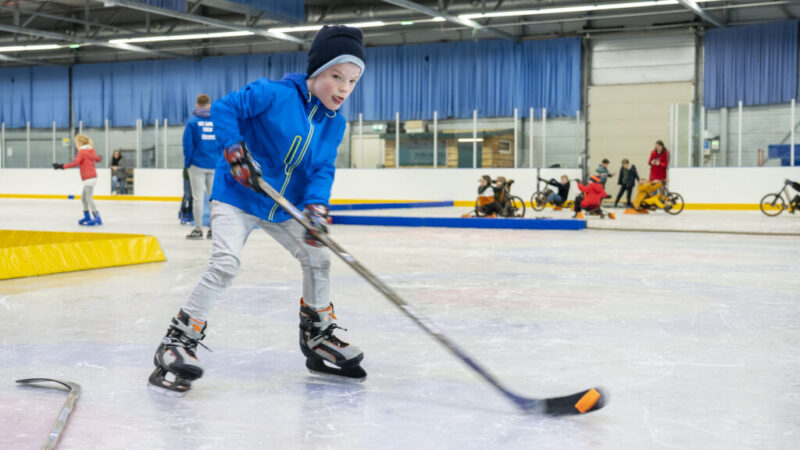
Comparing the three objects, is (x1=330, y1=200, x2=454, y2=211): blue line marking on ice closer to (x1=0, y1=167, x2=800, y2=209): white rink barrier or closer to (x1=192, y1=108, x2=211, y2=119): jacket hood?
(x1=0, y1=167, x2=800, y2=209): white rink barrier

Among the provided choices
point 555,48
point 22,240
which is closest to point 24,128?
point 555,48

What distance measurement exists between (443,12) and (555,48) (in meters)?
4.42

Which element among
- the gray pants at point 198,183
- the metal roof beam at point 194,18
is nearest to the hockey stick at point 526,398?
the gray pants at point 198,183

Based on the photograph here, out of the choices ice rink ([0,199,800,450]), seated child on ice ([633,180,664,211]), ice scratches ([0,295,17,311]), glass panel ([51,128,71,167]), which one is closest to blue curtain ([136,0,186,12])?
glass panel ([51,128,71,167])

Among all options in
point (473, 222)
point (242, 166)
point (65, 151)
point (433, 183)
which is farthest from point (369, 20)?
point (242, 166)

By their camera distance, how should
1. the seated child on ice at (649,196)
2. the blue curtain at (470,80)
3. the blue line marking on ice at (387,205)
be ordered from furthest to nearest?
the blue curtain at (470,80) < the seated child on ice at (649,196) < the blue line marking on ice at (387,205)

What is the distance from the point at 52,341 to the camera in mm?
2912

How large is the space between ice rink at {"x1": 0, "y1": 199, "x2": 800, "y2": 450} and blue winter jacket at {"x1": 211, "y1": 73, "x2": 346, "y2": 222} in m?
0.57

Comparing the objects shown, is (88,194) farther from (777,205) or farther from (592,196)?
(777,205)

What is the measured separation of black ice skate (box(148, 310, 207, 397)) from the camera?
2.26 metres

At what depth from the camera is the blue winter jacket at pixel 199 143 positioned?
23.5 feet

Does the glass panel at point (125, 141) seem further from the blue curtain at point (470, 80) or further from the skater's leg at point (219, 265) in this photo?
the skater's leg at point (219, 265)

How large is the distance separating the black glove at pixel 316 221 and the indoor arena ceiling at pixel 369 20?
13.4 m

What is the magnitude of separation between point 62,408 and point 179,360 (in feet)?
1.12
